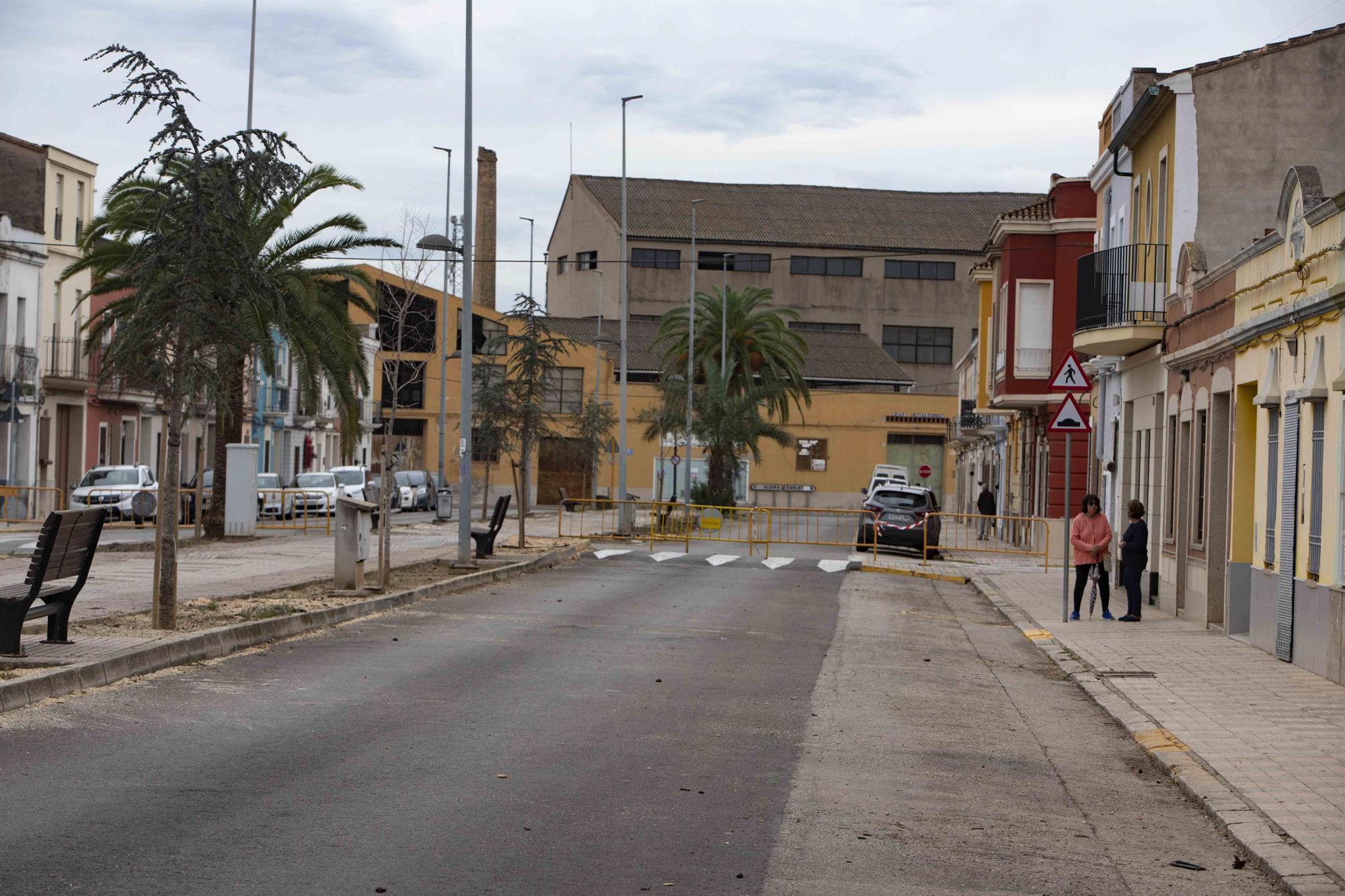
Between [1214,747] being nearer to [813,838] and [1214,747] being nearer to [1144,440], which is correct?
[813,838]

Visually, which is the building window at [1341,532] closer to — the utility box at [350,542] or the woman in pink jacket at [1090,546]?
the woman in pink jacket at [1090,546]

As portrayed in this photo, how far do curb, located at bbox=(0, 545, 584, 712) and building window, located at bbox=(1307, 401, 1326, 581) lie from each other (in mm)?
9453

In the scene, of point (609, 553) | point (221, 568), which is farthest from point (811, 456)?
point (221, 568)

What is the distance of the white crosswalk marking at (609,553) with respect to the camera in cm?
3216

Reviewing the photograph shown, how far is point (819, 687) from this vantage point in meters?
12.9

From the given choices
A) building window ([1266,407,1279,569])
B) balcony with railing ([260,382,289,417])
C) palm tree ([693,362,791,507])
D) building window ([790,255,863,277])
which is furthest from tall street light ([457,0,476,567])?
building window ([790,255,863,277])

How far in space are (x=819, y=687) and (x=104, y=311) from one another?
737 inches

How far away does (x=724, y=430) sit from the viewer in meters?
57.5

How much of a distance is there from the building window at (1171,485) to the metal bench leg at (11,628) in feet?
52.4

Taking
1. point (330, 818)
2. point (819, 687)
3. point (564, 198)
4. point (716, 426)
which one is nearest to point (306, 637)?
point (819, 687)

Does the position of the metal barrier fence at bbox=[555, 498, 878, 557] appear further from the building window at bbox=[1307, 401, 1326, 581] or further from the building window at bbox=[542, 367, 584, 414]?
the building window at bbox=[542, 367, 584, 414]

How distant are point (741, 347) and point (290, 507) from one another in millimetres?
22698

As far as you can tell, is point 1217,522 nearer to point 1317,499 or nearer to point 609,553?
point 1317,499

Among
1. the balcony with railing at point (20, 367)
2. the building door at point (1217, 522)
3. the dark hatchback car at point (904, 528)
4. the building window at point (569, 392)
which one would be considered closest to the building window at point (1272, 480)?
the building door at point (1217, 522)
